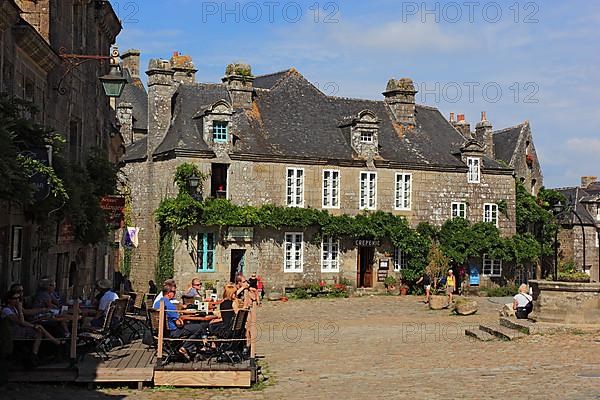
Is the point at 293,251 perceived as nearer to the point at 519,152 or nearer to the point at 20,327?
the point at 519,152

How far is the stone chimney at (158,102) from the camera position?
3391cm

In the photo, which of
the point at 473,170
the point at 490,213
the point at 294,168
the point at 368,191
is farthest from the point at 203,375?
the point at 490,213

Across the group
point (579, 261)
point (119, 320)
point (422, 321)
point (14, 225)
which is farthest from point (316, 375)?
point (579, 261)

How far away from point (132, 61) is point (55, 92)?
100 feet

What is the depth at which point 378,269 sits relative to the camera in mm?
35656

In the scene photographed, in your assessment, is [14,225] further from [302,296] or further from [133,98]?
[133,98]

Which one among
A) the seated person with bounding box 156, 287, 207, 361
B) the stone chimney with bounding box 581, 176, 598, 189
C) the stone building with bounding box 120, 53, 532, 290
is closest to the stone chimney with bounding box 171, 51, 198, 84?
the stone building with bounding box 120, 53, 532, 290

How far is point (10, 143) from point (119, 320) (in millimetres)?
4286

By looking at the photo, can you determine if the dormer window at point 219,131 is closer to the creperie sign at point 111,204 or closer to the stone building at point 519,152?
the creperie sign at point 111,204

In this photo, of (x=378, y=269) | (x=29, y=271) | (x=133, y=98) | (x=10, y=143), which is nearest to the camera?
(x=10, y=143)

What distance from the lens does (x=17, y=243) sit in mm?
15023

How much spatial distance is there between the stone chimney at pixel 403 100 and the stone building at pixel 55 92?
1685 centimetres

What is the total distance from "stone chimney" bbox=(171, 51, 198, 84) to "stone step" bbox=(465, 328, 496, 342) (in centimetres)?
2037

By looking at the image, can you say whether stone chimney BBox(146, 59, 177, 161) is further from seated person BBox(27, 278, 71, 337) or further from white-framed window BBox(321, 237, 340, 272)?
seated person BBox(27, 278, 71, 337)
